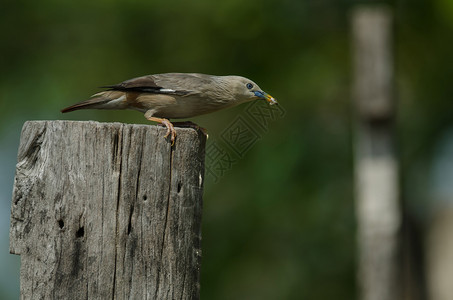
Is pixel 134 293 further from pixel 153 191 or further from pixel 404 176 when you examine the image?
pixel 404 176

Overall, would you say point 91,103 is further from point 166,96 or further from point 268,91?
point 268,91

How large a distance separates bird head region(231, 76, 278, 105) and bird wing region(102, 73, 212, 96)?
0.48 meters

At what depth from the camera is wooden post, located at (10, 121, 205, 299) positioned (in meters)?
3.84

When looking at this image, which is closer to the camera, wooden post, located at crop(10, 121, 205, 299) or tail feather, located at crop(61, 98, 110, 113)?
wooden post, located at crop(10, 121, 205, 299)

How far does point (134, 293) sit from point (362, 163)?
7.59 meters

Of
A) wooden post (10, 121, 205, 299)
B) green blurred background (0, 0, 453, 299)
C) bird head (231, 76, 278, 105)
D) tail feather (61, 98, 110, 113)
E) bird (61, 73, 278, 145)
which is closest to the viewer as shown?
wooden post (10, 121, 205, 299)

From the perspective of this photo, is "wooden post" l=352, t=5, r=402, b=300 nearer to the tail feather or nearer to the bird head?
the bird head

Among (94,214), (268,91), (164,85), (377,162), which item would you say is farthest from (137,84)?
(268,91)

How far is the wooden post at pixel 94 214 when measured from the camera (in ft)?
12.6

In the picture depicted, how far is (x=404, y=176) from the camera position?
1421cm

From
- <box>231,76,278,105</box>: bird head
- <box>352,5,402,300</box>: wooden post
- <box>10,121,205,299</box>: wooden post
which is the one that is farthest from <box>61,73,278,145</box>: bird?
<box>352,5,402,300</box>: wooden post

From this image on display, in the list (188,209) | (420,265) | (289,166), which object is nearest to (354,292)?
(420,265)

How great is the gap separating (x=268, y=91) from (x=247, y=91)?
6137 mm

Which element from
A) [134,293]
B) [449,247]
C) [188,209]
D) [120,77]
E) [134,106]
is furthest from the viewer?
[449,247]
